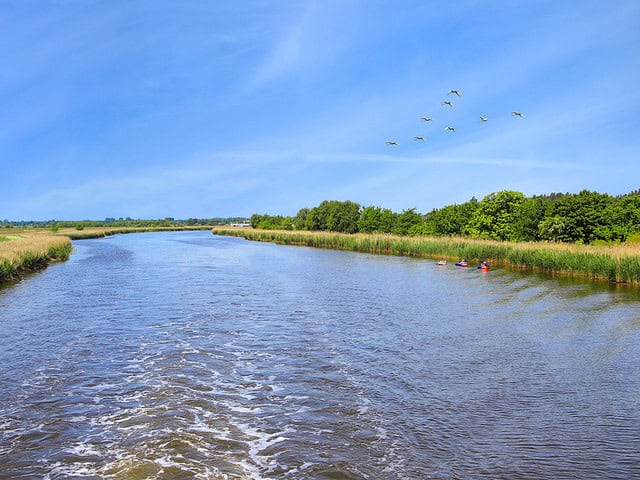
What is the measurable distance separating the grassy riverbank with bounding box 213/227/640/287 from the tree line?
4.08 metres

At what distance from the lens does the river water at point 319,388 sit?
669 cm

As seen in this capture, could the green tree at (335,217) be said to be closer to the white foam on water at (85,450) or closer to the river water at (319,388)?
the river water at (319,388)

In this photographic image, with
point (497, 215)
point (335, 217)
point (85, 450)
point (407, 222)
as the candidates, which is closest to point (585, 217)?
point (497, 215)

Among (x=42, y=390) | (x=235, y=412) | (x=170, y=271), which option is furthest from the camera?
(x=170, y=271)

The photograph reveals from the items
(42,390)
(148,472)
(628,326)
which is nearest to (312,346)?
(42,390)

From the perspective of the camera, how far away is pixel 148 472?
20.7 feet

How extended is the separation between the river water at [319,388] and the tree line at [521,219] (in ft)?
58.2

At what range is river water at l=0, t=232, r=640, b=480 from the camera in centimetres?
669

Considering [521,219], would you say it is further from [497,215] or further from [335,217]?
[335,217]

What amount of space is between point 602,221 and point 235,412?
34971 millimetres

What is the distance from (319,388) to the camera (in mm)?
9734

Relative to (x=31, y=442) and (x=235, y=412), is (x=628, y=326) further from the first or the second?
(x=31, y=442)

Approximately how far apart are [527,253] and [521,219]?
10.1 meters

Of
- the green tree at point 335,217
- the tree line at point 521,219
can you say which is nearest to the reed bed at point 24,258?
the tree line at point 521,219
